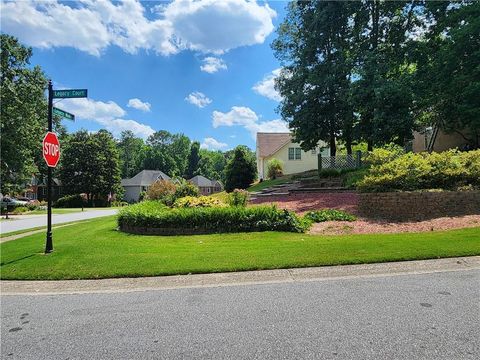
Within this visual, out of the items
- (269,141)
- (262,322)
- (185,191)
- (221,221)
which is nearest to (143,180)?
(269,141)

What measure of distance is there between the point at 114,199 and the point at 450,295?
58866 mm

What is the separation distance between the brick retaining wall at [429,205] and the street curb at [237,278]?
4969mm

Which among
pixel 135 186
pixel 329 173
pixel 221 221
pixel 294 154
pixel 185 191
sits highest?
pixel 294 154

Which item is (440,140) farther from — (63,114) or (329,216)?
(63,114)

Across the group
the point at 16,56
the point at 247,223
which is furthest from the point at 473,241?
the point at 16,56

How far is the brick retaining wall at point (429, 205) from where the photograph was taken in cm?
1151

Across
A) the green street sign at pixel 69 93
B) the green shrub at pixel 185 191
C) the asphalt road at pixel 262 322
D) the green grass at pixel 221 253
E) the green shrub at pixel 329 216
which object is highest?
the green street sign at pixel 69 93

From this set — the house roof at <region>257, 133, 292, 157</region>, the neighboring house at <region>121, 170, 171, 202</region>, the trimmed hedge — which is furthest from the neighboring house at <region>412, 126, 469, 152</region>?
the neighboring house at <region>121, 170, 171, 202</region>

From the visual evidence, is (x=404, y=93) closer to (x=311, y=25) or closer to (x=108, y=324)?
(x=311, y=25)

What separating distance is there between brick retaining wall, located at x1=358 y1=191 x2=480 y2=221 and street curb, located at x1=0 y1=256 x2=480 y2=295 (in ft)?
16.3

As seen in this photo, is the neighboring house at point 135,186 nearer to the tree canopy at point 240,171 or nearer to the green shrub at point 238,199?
the tree canopy at point 240,171

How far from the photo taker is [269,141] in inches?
1882

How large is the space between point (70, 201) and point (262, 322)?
52.1m

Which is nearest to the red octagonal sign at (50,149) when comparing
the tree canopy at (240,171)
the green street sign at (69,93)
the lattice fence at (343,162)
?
the green street sign at (69,93)
